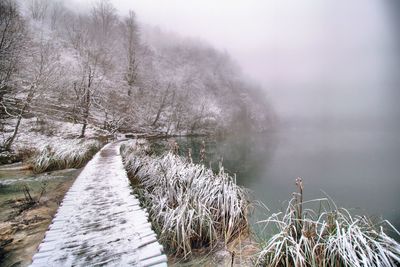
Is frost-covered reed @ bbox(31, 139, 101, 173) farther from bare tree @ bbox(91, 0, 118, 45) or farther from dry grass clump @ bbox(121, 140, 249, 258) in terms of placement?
bare tree @ bbox(91, 0, 118, 45)

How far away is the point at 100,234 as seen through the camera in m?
2.67

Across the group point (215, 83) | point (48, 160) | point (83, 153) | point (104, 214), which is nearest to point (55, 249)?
point (104, 214)

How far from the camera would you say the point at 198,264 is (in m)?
2.62

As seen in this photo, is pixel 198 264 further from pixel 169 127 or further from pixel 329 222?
pixel 169 127

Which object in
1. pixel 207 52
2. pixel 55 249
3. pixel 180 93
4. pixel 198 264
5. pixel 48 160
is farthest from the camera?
pixel 207 52

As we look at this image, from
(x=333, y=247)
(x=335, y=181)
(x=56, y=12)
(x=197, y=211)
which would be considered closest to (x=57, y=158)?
(x=197, y=211)

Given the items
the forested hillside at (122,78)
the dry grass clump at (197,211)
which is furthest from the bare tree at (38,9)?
the dry grass clump at (197,211)

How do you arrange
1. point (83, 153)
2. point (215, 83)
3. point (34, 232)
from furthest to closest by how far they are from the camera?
point (215, 83) < point (83, 153) < point (34, 232)

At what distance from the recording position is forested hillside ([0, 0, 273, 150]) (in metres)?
17.2

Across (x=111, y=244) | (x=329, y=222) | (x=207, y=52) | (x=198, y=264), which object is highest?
(x=207, y=52)

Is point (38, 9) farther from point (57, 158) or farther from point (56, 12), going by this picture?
point (57, 158)

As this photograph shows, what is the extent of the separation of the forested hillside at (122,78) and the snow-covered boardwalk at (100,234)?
8.25 metres

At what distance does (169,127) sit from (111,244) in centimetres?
2648

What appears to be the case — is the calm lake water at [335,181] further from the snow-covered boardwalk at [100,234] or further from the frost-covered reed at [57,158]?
the frost-covered reed at [57,158]
